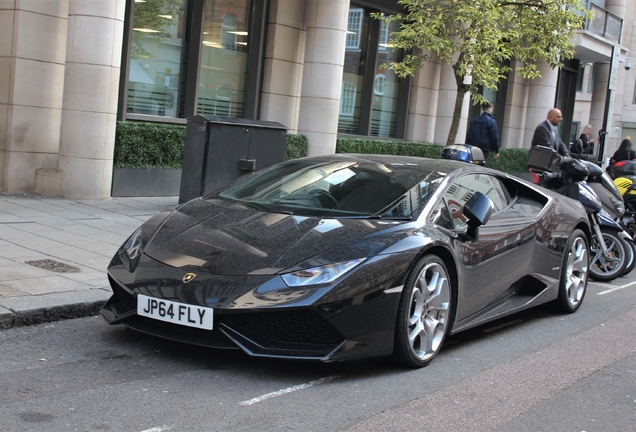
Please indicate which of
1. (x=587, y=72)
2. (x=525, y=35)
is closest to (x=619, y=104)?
(x=587, y=72)

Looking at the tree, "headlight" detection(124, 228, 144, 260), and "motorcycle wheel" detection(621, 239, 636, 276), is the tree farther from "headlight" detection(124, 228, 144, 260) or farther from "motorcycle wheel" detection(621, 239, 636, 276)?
"headlight" detection(124, 228, 144, 260)

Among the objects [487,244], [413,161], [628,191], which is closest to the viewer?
[487,244]

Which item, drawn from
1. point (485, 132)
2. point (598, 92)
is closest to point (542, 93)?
point (598, 92)

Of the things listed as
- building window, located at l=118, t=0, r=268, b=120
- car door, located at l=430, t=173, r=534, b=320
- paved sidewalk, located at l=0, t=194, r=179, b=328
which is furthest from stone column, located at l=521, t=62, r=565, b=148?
car door, located at l=430, t=173, r=534, b=320

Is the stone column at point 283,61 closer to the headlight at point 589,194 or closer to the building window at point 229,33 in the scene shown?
the building window at point 229,33

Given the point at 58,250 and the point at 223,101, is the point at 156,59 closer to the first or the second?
the point at 223,101

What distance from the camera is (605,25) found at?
89.0ft

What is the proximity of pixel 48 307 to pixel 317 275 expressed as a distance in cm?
215

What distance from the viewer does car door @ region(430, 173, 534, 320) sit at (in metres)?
5.56

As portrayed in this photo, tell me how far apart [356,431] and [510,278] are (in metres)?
2.65

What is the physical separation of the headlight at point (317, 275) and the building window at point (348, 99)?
46.8 ft

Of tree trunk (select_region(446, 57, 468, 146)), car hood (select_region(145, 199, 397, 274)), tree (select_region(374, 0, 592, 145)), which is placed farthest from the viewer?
tree trunk (select_region(446, 57, 468, 146))

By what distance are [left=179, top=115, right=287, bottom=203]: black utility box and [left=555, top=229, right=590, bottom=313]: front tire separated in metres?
4.75

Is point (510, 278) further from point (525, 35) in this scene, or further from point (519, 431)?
point (525, 35)
